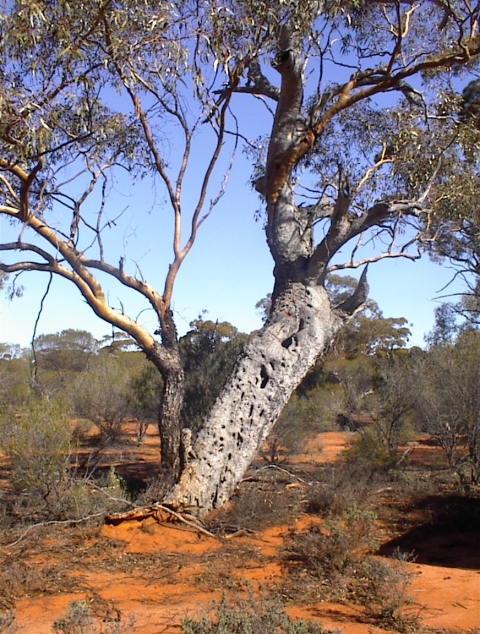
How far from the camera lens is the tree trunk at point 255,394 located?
7410 millimetres

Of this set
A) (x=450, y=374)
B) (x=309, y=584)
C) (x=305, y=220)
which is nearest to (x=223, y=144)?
(x=305, y=220)

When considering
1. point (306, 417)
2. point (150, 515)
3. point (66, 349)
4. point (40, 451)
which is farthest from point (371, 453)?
point (66, 349)

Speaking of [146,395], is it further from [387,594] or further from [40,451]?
[387,594]

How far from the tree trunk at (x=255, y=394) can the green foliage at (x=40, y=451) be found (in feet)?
4.50

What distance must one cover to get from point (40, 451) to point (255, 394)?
259 cm

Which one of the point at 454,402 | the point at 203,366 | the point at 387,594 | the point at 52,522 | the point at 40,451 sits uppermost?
the point at 203,366

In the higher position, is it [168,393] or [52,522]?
[168,393]

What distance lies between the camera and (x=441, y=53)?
10734 mm

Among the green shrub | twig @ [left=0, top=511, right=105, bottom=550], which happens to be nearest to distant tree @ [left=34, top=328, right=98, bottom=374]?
the green shrub

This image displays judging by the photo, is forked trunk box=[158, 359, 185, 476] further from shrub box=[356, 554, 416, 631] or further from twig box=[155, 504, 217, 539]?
shrub box=[356, 554, 416, 631]

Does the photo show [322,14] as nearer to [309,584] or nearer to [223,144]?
[223,144]

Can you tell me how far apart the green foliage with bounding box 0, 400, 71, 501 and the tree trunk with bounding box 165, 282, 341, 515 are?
1.37m

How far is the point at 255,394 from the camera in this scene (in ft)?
26.5

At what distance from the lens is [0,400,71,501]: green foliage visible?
7.33 metres
